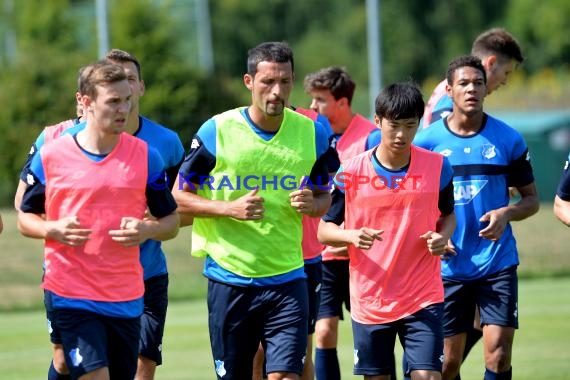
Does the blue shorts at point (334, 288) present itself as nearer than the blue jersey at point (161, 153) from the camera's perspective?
No

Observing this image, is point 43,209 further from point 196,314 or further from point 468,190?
point 196,314

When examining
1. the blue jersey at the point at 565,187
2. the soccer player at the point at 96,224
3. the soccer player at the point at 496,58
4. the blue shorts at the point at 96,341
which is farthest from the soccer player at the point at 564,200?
the blue shorts at the point at 96,341

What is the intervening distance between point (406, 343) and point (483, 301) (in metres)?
1.39

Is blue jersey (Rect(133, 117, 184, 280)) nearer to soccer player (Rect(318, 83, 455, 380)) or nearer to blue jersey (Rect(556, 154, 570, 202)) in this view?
soccer player (Rect(318, 83, 455, 380))

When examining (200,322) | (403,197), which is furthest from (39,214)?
(200,322)

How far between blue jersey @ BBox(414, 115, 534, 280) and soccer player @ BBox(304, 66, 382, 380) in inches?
48.2

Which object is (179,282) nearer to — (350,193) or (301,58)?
(350,193)

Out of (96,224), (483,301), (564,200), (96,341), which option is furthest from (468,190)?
(96,341)

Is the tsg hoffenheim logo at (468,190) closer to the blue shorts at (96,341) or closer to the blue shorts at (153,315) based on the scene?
the blue shorts at (153,315)

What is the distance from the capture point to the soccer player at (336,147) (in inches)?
379

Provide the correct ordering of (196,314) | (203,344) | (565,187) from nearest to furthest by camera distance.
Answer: (565,187) < (203,344) < (196,314)

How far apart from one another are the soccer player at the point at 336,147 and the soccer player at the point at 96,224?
315 centimetres

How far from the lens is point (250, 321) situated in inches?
A: 288

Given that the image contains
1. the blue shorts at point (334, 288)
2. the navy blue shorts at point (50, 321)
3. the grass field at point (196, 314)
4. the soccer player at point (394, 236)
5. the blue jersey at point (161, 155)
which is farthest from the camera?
the grass field at point (196, 314)
